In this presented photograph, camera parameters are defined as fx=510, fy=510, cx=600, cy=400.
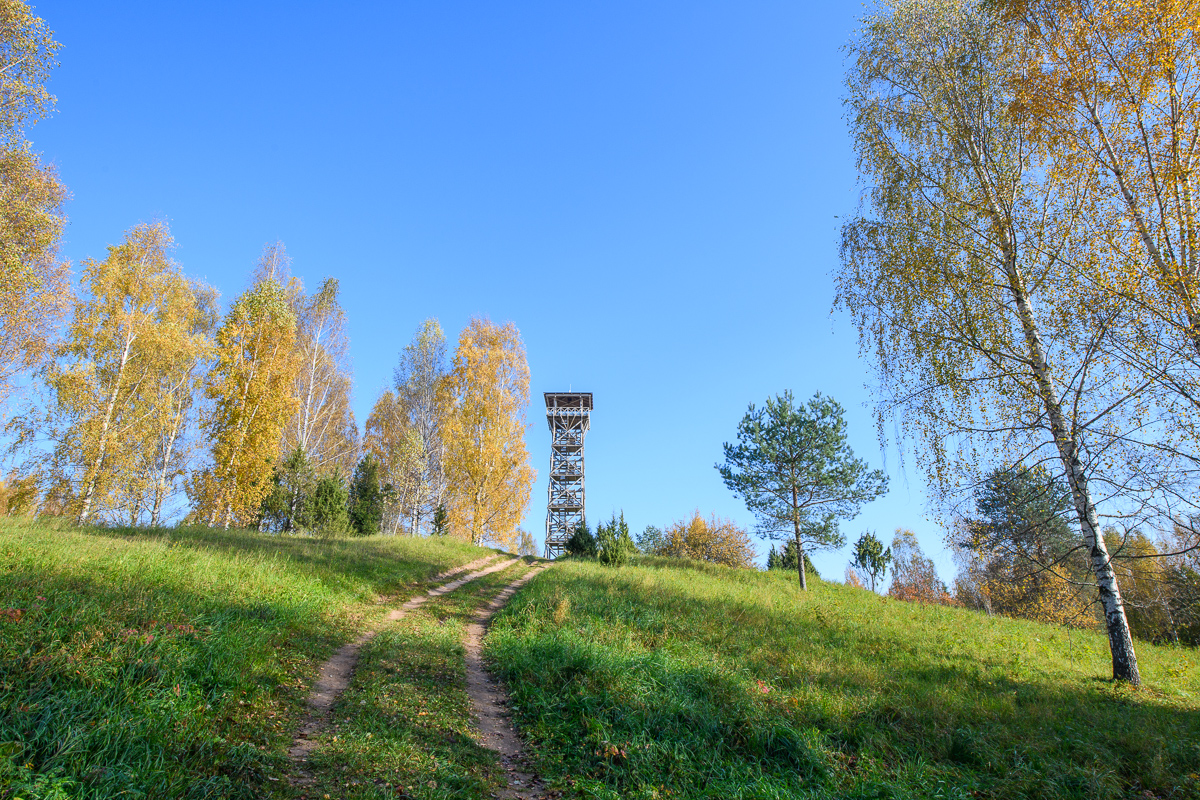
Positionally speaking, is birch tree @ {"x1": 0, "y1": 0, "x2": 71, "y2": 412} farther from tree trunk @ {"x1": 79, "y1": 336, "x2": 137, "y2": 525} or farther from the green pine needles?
the green pine needles

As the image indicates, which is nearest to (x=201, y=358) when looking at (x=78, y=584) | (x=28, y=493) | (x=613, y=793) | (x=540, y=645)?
(x=28, y=493)

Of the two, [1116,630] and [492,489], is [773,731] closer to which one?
[1116,630]

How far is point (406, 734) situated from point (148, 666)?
235 centimetres

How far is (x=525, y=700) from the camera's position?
6.28 m

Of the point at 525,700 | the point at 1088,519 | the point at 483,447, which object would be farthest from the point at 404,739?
the point at 483,447

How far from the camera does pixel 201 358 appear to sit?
65.3 ft

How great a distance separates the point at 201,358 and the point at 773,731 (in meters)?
23.1

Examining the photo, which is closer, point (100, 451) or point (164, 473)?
point (100, 451)

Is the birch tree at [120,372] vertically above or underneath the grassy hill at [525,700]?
above

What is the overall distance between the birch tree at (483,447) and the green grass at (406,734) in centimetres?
1715

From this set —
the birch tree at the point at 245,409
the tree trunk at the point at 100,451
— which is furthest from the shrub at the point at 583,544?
the tree trunk at the point at 100,451

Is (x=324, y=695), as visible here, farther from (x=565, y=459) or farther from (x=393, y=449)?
(x=565, y=459)

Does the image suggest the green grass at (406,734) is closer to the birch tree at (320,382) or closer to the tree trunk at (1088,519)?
the tree trunk at (1088,519)

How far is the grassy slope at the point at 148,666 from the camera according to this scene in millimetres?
3488
